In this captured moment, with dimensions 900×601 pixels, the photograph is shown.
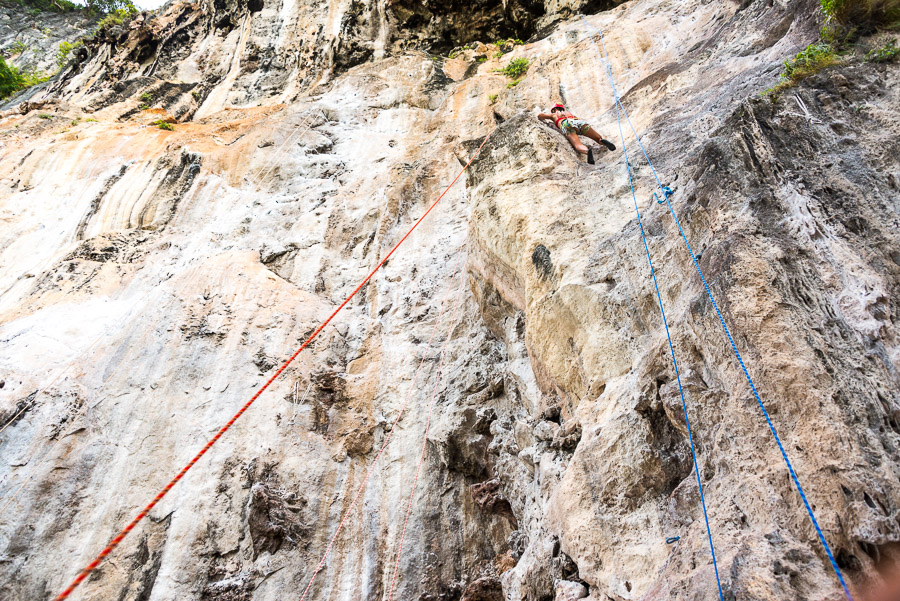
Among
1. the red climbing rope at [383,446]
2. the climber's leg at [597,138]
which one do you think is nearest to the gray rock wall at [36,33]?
the red climbing rope at [383,446]

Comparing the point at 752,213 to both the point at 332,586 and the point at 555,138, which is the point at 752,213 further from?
the point at 332,586

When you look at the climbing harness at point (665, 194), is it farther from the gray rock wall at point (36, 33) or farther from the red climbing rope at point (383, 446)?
the gray rock wall at point (36, 33)

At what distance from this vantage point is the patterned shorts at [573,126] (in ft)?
25.8

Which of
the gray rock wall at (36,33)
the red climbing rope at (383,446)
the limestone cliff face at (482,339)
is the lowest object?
the red climbing rope at (383,446)

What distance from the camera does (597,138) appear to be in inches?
299

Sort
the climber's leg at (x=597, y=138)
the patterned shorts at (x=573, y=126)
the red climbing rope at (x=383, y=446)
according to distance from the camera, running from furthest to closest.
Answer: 1. the patterned shorts at (x=573, y=126)
2. the climber's leg at (x=597, y=138)
3. the red climbing rope at (x=383, y=446)

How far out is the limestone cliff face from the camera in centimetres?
343

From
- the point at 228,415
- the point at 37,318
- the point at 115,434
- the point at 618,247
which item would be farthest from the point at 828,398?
the point at 37,318

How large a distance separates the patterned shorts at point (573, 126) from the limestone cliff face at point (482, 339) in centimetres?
60

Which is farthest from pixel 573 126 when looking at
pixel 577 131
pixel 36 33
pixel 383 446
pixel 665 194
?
pixel 36 33

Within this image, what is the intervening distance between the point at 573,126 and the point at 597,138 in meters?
0.48

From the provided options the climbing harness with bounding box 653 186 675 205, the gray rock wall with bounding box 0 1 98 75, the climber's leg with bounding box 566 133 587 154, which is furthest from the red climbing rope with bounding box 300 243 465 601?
the gray rock wall with bounding box 0 1 98 75

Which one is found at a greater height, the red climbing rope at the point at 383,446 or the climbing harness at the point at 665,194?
the climbing harness at the point at 665,194

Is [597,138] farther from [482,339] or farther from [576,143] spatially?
[482,339]
